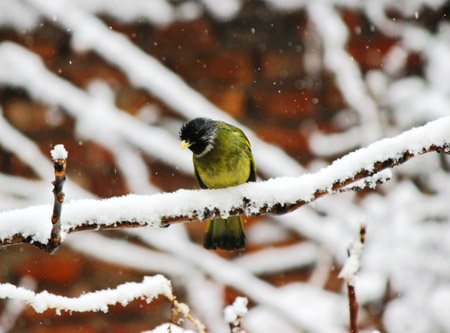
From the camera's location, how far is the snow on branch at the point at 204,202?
469mm

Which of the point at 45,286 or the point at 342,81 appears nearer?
the point at 45,286

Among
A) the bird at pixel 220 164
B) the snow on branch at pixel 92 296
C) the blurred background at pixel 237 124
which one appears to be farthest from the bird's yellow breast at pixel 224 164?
the snow on branch at pixel 92 296

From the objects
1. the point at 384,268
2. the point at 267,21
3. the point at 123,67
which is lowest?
the point at 384,268

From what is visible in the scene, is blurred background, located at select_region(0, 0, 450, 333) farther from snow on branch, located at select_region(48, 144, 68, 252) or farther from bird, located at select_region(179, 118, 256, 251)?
snow on branch, located at select_region(48, 144, 68, 252)

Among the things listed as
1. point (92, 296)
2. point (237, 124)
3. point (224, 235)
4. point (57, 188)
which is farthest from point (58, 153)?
point (237, 124)

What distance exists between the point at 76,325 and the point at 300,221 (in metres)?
0.65

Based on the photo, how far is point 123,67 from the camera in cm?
131

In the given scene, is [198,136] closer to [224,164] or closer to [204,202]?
[224,164]

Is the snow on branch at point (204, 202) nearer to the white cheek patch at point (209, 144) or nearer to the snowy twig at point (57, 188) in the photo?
the snowy twig at point (57, 188)

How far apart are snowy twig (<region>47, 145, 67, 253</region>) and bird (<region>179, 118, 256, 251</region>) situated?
0.49 m

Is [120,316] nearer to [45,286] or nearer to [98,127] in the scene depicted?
[45,286]

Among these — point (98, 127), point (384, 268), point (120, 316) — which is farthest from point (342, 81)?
point (120, 316)

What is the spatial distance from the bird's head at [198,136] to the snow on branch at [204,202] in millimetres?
449

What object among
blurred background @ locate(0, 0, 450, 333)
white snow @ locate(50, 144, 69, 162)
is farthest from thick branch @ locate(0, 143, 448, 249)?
blurred background @ locate(0, 0, 450, 333)
